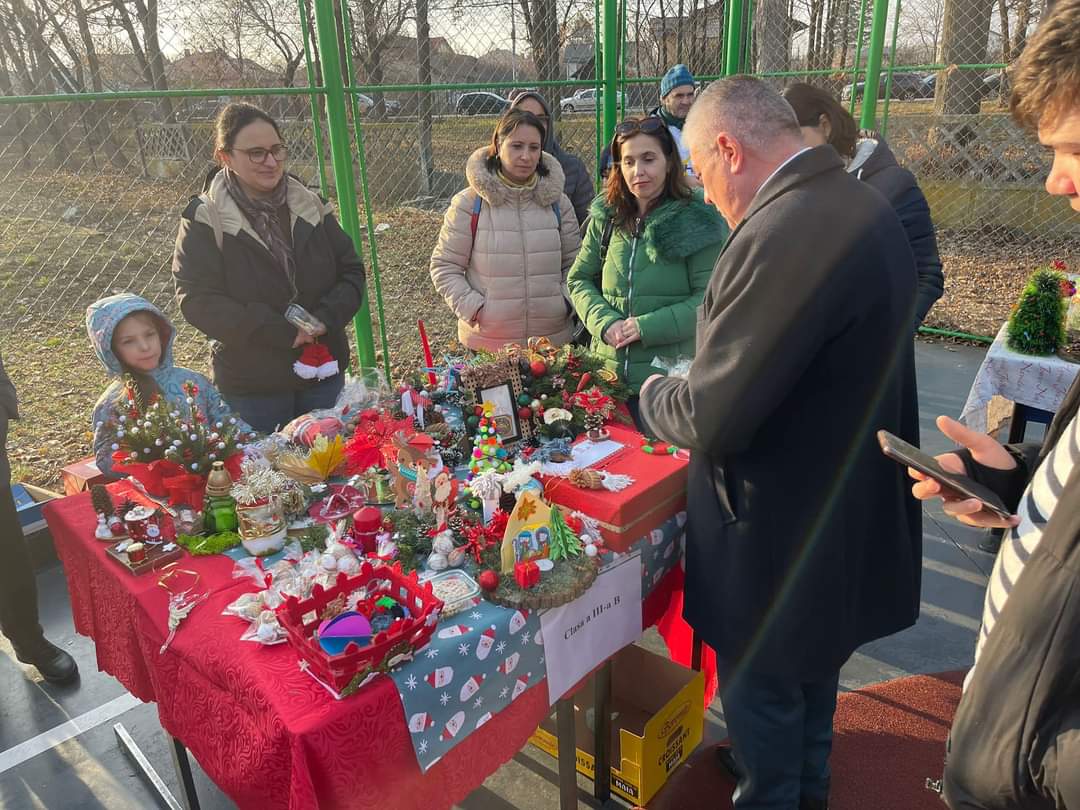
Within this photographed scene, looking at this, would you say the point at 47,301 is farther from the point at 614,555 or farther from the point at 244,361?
the point at 614,555

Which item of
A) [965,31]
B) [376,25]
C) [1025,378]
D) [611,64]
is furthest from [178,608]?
[965,31]

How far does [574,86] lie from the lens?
4.96m

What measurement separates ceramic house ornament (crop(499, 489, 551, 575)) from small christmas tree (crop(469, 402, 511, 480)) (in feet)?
1.15

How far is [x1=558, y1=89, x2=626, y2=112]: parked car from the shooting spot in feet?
17.9

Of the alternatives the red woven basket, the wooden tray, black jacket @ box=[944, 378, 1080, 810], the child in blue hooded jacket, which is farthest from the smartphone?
the child in blue hooded jacket

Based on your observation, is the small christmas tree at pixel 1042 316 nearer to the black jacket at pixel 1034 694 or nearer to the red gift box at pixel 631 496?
the red gift box at pixel 631 496

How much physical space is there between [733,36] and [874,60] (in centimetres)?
138

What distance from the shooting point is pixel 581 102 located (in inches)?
223

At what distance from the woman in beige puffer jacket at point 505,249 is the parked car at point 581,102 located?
2049 mm


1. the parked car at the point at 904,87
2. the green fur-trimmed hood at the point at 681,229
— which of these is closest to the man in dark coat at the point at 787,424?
the green fur-trimmed hood at the point at 681,229

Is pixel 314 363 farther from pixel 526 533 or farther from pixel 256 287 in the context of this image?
pixel 526 533

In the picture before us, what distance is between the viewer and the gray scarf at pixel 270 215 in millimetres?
3041

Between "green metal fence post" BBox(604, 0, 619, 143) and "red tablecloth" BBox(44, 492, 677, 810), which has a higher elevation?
"green metal fence post" BBox(604, 0, 619, 143)

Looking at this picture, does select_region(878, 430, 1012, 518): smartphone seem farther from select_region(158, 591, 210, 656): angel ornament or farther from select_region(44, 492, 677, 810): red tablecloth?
select_region(158, 591, 210, 656): angel ornament
